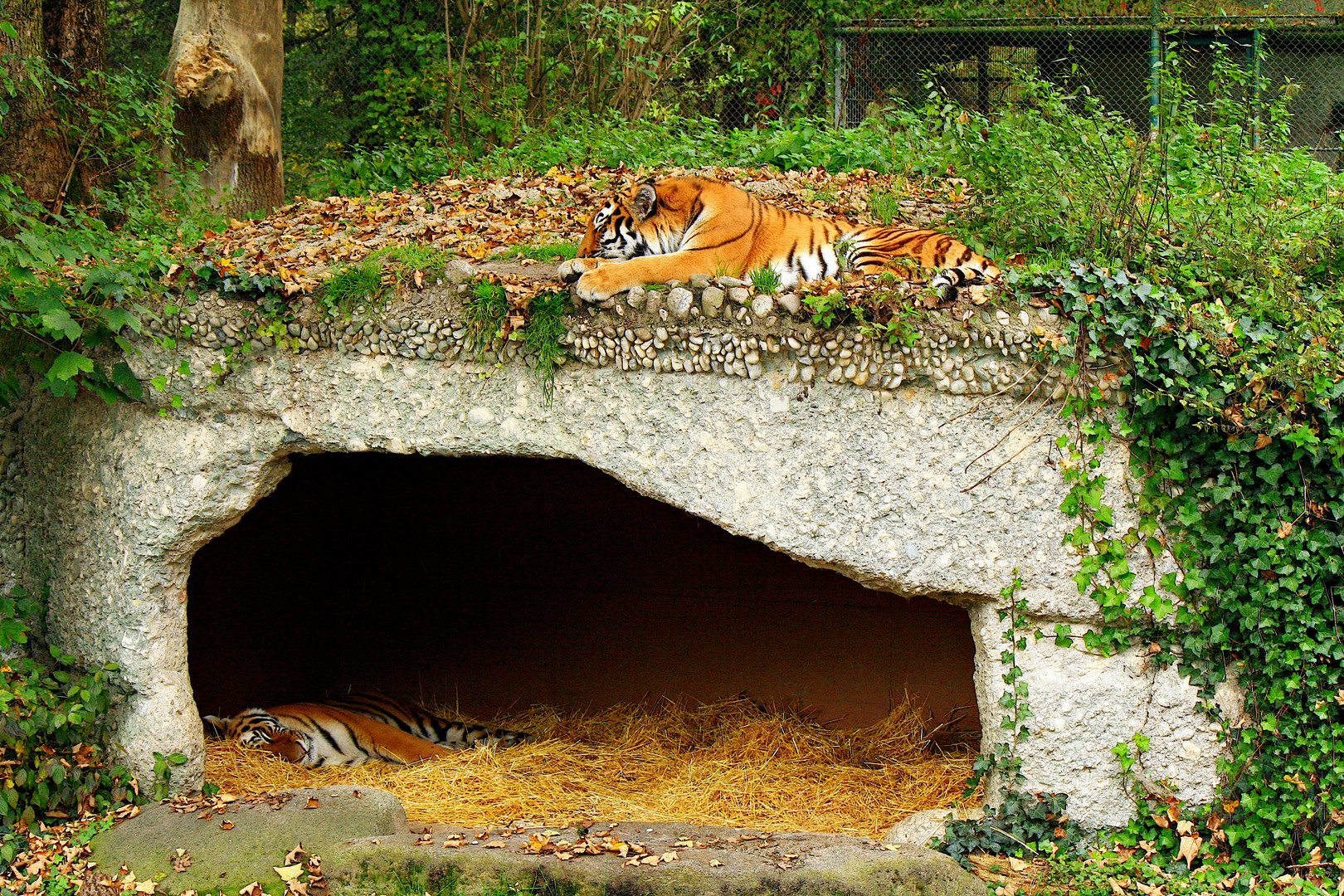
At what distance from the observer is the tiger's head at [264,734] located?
559 centimetres

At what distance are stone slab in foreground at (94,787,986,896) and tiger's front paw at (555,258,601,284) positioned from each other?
2149mm

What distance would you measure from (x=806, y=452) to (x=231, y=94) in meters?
5.05

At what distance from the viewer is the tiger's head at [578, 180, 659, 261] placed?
4.49 meters

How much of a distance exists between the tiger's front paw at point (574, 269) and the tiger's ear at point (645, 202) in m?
0.39

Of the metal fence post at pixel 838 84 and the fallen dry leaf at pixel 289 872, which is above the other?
the metal fence post at pixel 838 84

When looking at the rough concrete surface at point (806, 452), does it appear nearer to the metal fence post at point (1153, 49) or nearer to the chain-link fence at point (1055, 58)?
the metal fence post at point (1153, 49)

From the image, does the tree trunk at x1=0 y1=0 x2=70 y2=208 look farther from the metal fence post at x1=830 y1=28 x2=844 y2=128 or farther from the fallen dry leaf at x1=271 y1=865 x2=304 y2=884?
the metal fence post at x1=830 y1=28 x2=844 y2=128

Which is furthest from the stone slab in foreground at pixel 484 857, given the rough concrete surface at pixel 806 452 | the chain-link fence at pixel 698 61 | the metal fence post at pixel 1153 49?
the metal fence post at pixel 1153 49

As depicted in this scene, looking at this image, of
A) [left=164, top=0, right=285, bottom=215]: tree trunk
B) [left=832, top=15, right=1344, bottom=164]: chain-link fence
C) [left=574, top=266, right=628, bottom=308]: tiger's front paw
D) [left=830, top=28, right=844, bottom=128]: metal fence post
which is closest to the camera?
[left=574, top=266, right=628, bottom=308]: tiger's front paw

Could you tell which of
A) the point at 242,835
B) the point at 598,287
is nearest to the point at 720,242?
the point at 598,287

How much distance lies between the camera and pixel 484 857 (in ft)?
12.8

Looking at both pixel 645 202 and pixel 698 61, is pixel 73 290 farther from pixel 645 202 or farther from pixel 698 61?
pixel 698 61

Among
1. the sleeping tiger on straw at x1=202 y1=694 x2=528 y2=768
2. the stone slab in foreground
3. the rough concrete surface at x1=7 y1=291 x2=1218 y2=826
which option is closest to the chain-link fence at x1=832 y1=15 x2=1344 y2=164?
the rough concrete surface at x1=7 y1=291 x2=1218 y2=826

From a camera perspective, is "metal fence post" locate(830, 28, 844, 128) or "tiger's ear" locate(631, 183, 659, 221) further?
"metal fence post" locate(830, 28, 844, 128)
